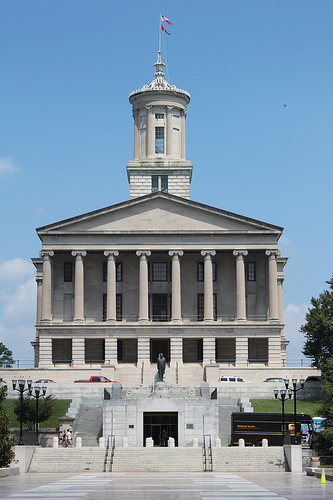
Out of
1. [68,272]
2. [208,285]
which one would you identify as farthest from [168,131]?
[208,285]

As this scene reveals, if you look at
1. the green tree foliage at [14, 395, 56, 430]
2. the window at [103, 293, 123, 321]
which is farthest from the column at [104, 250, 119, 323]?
the green tree foliage at [14, 395, 56, 430]

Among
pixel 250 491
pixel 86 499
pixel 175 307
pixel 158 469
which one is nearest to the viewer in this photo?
pixel 86 499

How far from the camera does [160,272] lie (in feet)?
301

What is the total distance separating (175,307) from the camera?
287ft

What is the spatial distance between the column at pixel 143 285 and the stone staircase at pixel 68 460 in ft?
104

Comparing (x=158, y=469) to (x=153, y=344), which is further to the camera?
(x=153, y=344)

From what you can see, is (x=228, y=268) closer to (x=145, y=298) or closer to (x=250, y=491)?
(x=145, y=298)

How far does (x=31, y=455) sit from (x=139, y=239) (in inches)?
1455

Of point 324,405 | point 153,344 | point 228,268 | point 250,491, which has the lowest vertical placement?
point 250,491

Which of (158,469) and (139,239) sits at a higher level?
(139,239)

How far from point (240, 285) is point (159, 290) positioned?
860cm

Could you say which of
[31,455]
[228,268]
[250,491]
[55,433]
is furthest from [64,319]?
[250,491]

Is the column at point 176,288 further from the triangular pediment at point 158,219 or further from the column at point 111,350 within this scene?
the column at point 111,350

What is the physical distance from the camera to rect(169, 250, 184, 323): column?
286 ft
